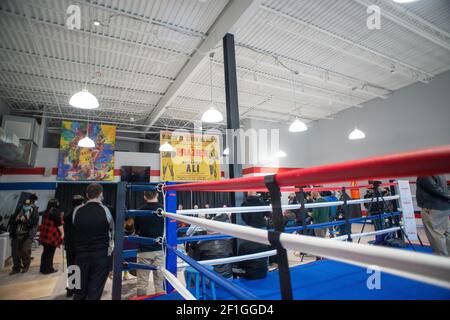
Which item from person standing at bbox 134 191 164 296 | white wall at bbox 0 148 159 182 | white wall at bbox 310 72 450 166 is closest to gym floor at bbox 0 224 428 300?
person standing at bbox 134 191 164 296

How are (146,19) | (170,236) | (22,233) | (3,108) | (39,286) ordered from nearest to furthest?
(170,236), (39,286), (22,233), (146,19), (3,108)

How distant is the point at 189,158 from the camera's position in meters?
10.3

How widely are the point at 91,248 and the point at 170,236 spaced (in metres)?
1.15

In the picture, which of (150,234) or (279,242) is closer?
(279,242)

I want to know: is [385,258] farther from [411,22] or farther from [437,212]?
[411,22]

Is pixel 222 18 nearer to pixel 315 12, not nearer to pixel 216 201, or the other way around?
pixel 315 12

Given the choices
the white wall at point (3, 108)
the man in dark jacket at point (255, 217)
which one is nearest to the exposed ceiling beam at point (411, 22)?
the man in dark jacket at point (255, 217)

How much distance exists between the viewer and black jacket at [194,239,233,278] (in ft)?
7.54

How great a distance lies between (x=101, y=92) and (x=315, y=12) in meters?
6.44

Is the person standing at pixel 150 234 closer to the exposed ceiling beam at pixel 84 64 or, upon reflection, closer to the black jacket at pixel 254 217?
the black jacket at pixel 254 217

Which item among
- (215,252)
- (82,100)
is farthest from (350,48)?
(215,252)

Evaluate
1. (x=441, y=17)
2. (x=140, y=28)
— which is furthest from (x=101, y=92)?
(x=441, y=17)

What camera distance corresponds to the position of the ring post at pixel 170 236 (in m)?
1.83
